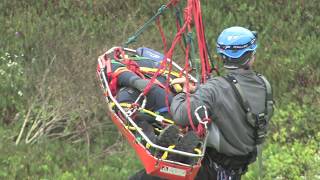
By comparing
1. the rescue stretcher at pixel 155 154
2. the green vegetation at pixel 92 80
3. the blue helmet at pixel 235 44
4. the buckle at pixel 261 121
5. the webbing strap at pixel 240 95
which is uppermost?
the blue helmet at pixel 235 44

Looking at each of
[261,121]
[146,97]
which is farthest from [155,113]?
[261,121]

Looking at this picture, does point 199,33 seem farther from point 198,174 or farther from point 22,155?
point 22,155

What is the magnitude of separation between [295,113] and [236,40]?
499 cm

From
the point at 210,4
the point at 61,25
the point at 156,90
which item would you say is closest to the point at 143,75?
the point at 156,90

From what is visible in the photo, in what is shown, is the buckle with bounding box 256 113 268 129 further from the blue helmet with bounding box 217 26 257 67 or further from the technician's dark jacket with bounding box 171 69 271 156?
the blue helmet with bounding box 217 26 257 67

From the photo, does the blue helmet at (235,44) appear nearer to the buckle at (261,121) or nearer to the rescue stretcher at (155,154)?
the buckle at (261,121)

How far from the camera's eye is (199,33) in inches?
224

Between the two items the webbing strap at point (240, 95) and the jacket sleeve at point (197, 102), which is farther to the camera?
the webbing strap at point (240, 95)

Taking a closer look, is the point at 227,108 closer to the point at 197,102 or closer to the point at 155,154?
the point at 197,102

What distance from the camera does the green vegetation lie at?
8227mm

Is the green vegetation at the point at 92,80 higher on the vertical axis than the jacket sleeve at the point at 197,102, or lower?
lower

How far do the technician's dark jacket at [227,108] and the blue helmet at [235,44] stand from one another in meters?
0.13

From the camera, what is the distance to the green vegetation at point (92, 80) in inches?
324

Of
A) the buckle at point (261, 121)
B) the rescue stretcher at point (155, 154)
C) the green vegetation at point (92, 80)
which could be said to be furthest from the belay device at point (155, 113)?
the green vegetation at point (92, 80)
